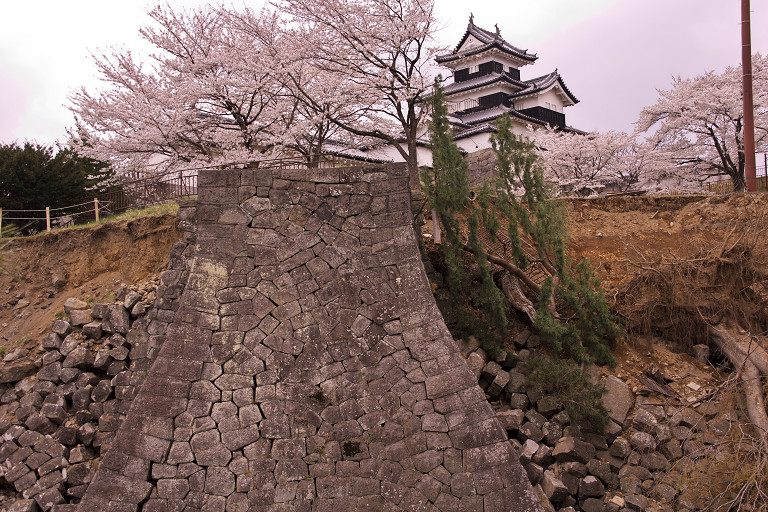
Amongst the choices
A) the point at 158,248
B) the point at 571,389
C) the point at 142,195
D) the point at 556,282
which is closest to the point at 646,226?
the point at 556,282

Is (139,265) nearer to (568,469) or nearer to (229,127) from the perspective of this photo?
(229,127)

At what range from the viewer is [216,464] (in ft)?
22.5

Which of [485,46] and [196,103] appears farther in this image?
[485,46]

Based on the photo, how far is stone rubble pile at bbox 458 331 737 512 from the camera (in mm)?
7473

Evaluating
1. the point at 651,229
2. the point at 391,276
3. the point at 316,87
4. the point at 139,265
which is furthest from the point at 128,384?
the point at 651,229

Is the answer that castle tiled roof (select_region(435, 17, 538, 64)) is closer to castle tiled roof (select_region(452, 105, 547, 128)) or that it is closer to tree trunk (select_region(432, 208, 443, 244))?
castle tiled roof (select_region(452, 105, 547, 128))

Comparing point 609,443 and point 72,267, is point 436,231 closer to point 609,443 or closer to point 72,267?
point 609,443

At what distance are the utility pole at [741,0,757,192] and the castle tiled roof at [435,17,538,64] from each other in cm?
1447

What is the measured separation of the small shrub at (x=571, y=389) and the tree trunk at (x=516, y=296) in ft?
3.17

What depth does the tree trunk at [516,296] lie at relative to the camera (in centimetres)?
941

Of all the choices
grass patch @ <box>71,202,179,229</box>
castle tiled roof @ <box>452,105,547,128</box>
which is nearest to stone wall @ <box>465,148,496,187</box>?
grass patch @ <box>71,202,179,229</box>

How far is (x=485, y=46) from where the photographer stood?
28.5 metres

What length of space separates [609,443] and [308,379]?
14.0 ft

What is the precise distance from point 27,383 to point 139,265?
2.79m
